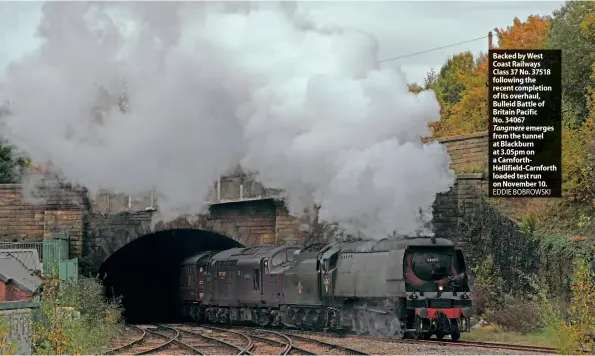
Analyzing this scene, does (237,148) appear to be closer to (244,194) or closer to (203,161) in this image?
(203,161)

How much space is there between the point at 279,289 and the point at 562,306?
29.5 ft

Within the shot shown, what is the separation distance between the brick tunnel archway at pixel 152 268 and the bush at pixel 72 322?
15.1 metres

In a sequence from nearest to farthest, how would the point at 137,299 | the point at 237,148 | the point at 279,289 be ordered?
the point at 279,289, the point at 237,148, the point at 137,299

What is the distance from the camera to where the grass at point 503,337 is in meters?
23.2

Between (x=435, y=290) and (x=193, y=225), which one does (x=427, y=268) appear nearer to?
(x=435, y=290)

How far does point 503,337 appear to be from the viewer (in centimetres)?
2495

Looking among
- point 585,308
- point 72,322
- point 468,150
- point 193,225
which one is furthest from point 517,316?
point 193,225

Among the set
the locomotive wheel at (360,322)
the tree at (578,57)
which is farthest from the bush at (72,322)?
the tree at (578,57)

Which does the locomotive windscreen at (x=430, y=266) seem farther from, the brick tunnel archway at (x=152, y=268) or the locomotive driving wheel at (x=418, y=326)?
the brick tunnel archway at (x=152, y=268)

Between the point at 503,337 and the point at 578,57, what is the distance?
14.7 m

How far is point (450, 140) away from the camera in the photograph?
1373 inches

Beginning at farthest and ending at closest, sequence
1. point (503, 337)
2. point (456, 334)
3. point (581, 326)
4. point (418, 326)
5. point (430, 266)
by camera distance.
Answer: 1. point (503, 337)
2. point (456, 334)
3. point (430, 266)
4. point (418, 326)
5. point (581, 326)

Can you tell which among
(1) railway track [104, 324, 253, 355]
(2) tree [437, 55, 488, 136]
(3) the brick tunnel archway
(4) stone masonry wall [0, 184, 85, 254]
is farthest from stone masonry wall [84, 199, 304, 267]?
(2) tree [437, 55, 488, 136]

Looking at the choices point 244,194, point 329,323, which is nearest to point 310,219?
point 244,194
